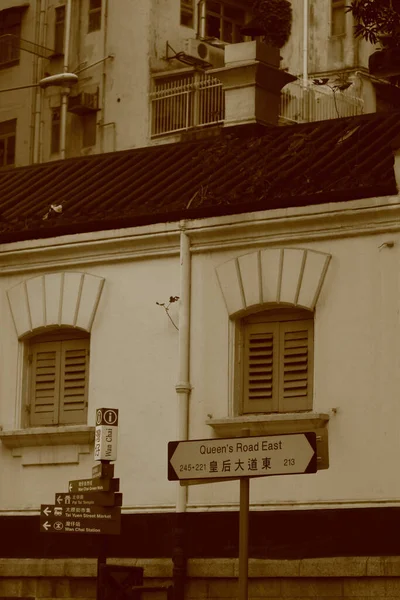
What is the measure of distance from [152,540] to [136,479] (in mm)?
810

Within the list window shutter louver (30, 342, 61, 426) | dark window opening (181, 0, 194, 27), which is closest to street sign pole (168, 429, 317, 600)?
window shutter louver (30, 342, 61, 426)

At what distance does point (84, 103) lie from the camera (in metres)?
50.6

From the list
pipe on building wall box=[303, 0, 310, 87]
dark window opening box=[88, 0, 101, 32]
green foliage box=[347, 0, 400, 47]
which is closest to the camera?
green foliage box=[347, 0, 400, 47]

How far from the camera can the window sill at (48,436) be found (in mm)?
20859

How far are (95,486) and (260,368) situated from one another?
3486 mm

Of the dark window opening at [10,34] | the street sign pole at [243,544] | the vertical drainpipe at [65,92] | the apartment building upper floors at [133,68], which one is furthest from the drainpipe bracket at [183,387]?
the dark window opening at [10,34]

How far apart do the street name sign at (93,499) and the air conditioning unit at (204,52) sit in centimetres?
3319

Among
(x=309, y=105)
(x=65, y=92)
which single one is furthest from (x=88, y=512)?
(x=65, y=92)

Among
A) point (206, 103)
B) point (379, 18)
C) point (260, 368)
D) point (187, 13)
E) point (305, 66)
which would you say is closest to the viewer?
point (379, 18)

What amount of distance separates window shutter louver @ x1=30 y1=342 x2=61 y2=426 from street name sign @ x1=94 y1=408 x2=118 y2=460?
313cm

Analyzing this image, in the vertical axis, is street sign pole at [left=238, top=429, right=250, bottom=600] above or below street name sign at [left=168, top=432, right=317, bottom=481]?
below

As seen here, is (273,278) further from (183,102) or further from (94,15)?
(94,15)

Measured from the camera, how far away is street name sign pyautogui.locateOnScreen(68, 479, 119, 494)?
17250mm

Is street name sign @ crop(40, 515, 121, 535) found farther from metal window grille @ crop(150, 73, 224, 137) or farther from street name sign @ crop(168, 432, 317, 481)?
metal window grille @ crop(150, 73, 224, 137)
